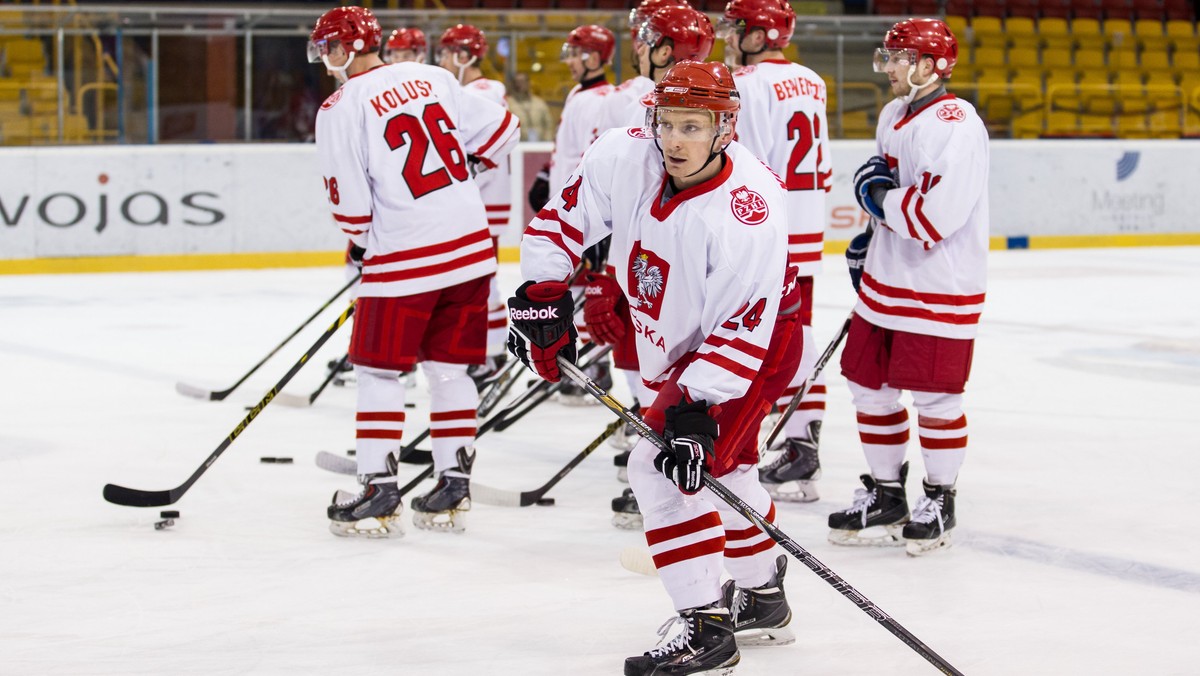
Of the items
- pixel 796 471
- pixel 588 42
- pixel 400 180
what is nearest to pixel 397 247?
pixel 400 180

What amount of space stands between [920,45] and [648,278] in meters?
1.16

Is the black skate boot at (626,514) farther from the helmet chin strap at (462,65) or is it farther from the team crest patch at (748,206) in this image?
the helmet chin strap at (462,65)

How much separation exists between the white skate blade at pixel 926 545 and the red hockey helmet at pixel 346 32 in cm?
173

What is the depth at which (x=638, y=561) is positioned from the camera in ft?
10.1

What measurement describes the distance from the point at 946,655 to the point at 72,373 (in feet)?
13.2

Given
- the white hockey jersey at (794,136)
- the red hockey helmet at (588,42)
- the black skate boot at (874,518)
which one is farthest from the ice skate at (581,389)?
the black skate boot at (874,518)

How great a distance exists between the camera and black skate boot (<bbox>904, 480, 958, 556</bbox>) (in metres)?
3.27

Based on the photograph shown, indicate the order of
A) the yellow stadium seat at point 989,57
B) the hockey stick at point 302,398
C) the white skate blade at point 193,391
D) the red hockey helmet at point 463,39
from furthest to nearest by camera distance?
1. the yellow stadium seat at point 989,57
2. the red hockey helmet at point 463,39
3. the white skate blade at point 193,391
4. the hockey stick at point 302,398

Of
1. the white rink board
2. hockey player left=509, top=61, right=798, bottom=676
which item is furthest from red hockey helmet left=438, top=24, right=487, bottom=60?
the white rink board

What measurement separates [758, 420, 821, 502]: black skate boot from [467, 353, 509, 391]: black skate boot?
1.53m

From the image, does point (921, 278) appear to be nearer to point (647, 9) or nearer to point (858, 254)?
point (858, 254)

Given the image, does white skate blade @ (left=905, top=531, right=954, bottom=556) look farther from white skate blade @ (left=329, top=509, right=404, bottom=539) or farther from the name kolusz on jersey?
the name kolusz on jersey

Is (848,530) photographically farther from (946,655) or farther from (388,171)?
(388,171)

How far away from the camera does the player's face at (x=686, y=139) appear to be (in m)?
2.35
